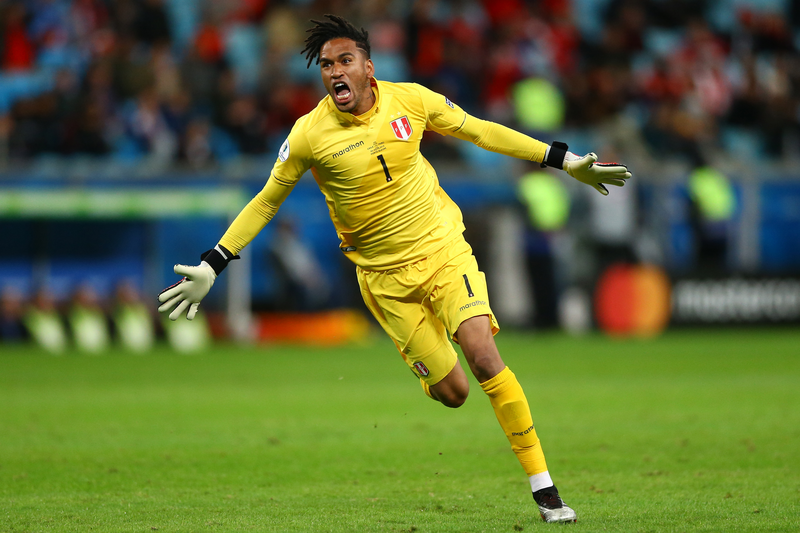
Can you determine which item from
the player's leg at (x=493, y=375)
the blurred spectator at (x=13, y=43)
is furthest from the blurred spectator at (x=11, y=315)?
the player's leg at (x=493, y=375)

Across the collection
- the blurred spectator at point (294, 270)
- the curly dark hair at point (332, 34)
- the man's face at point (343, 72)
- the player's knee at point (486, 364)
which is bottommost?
the blurred spectator at point (294, 270)

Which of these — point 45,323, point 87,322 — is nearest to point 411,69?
point 87,322

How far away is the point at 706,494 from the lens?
19.9 ft

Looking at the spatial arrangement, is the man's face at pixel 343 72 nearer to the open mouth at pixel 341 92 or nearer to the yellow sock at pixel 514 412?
the open mouth at pixel 341 92

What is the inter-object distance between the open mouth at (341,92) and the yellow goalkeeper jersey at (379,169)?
113 millimetres

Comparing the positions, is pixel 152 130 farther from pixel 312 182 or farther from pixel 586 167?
pixel 586 167

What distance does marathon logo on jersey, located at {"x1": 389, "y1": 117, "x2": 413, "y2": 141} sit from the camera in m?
6.12

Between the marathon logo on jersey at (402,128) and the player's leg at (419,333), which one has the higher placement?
the marathon logo on jersey at (402,128)

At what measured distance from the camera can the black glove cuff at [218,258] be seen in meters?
5.86

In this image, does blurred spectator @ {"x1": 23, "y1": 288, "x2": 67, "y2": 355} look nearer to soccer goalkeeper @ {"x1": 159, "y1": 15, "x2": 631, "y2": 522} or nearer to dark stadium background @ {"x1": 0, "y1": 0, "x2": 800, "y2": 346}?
dark stadium background @ {"x1": 0, "y1": 0, "x2": 800, "y2": 346}

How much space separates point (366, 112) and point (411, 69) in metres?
14.6

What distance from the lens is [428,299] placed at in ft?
20.5

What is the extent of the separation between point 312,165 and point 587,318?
11887 millimetres

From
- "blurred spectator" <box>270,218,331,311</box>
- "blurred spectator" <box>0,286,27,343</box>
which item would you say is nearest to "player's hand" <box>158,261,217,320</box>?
"blurred spectator" <box>270,218,331,311</box>
